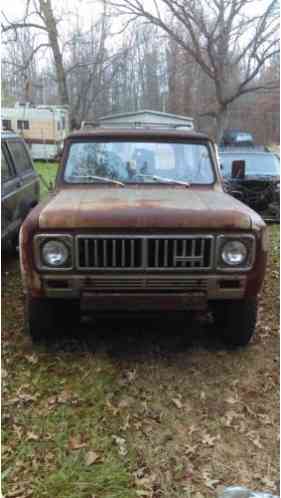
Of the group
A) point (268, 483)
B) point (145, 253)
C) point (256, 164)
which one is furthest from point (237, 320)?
point (256, 164)

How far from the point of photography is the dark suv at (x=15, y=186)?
582cm

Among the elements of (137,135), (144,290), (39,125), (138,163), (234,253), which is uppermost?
(39,125)

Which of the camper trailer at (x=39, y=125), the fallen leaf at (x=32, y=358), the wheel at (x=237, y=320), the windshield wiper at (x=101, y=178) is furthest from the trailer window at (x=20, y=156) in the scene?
the camper trailer at (x=39, y=125)

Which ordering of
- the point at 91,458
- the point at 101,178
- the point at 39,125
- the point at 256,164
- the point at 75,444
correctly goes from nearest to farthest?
the point at 91,458 < the point at 75,444 < the point at 101,178 < the point at 256,164 < the point at 39,125

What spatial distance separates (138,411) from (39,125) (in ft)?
71.8

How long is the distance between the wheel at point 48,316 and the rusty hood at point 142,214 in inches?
29.7

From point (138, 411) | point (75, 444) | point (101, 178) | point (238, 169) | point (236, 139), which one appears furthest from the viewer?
point (236, 139)

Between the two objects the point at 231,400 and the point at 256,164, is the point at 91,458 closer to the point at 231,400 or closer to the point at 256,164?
the point at 231,400

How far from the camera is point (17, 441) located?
9.43 ft

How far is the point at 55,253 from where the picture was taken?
10.9 feet

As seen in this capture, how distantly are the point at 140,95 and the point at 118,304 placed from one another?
98.5ft

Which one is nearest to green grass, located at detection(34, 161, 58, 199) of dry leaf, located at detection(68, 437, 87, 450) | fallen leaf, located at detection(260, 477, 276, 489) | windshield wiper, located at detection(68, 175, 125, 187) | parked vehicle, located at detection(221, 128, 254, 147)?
windshield wiper, located at detection(68, 175, 125, 187)

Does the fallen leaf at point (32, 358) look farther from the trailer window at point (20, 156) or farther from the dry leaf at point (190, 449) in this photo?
the trailer window at point (20, 156)

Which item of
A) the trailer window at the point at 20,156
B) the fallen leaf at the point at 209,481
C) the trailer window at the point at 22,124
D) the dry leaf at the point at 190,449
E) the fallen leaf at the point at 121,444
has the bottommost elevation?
the fallen leaf at the point at 209,481
